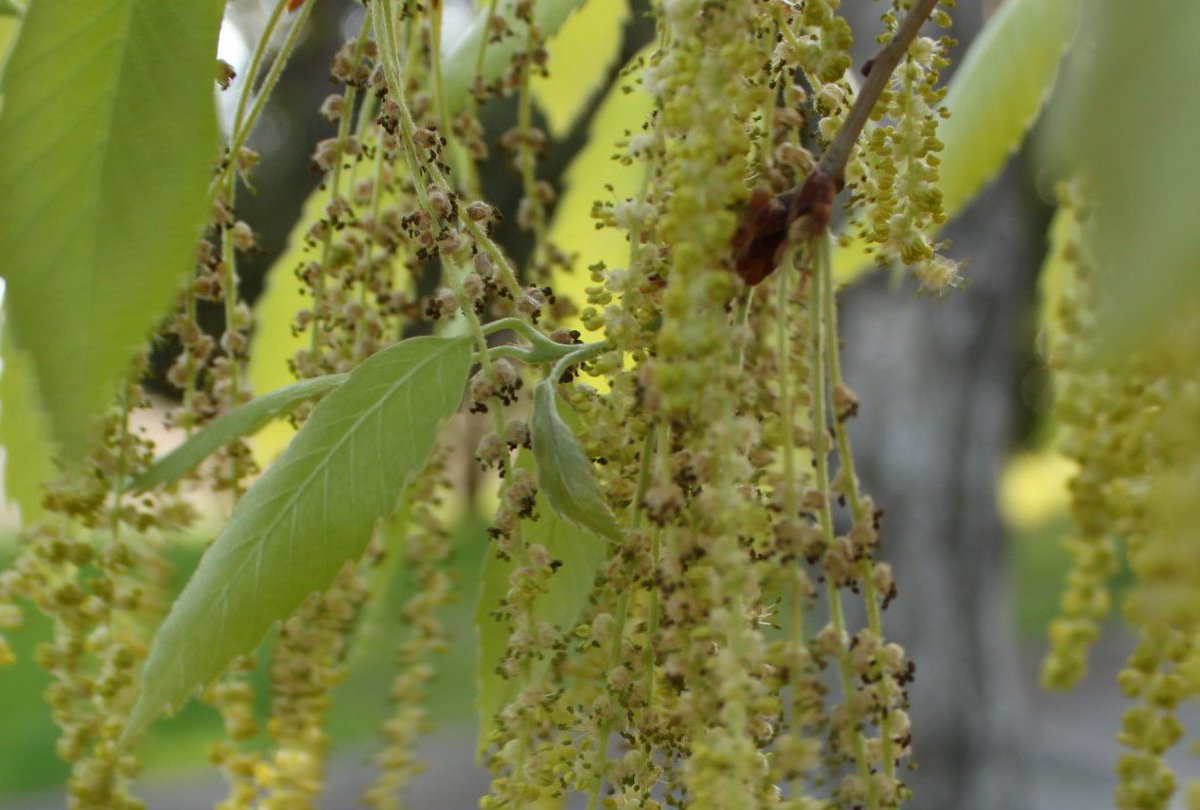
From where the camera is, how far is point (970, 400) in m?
3.51

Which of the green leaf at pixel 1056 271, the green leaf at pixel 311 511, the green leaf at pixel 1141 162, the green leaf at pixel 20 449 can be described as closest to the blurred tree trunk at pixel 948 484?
the green leaf at pixel 1056 271

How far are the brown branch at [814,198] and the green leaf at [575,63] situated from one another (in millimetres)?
592

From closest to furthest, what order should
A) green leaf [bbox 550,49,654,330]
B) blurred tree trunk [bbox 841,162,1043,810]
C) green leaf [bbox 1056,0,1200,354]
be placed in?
green leaf [bbox 1056,0,1200,354] < green leaf [bbox 550,49,654,330] < blurred tree trunk [bbox 841,162,1043,810]

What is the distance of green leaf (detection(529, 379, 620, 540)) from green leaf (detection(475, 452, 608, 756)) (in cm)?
11

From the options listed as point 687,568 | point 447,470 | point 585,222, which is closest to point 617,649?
point 687,568

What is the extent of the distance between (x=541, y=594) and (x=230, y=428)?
0.21m

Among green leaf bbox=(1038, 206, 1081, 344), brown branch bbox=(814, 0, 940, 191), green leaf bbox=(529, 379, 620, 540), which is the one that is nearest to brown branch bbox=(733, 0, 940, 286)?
brown branch bbox=(814, 0, 940, 191)

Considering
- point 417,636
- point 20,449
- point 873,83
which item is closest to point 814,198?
point 873,83

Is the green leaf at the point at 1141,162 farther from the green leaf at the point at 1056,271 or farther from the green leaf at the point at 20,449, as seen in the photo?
the green leaf at the point at 20,449

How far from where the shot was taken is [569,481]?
648 millimetres

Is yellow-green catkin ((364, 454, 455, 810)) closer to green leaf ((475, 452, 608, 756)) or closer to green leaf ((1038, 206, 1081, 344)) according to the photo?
green leaf ((475, 452, 608, 756))

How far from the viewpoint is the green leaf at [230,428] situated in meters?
0.78

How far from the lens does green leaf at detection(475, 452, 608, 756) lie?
79 centimetres

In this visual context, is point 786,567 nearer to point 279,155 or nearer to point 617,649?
point 617,649
